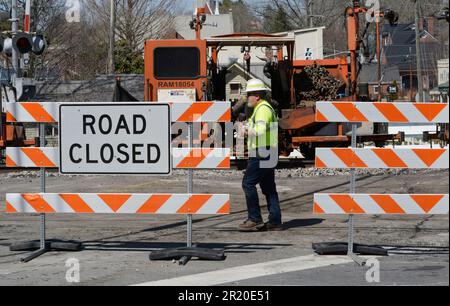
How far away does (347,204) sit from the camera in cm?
846

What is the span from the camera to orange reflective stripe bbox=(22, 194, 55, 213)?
8.66 metres

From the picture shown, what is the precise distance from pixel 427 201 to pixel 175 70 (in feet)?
39.6

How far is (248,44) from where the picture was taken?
63.4 ft

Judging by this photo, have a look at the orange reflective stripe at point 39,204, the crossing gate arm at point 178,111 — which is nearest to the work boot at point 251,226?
the crossing gate arm at point 178,111

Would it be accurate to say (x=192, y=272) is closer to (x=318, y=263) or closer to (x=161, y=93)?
(x=318, y=263)

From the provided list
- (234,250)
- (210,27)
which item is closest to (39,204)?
(234,250)

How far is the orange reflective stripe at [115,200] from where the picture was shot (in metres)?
8.59

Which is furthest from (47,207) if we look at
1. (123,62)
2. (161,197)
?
(123,62)

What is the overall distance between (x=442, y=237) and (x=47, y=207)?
463cm

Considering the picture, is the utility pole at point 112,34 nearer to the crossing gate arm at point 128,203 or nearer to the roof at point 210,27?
the roof at point 210,27

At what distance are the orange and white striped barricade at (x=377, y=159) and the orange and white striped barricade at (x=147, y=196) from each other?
1079 mm

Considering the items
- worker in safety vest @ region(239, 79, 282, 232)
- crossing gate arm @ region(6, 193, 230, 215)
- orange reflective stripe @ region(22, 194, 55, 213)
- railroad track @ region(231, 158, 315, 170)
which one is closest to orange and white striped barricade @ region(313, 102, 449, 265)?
crossing gate arm @ region(6, 193, 230, 215)

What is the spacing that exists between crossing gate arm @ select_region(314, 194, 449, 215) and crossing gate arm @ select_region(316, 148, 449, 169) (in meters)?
0.32
